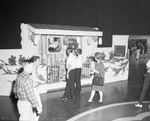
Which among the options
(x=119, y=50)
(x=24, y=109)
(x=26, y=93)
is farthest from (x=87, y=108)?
(x=119, y=50)

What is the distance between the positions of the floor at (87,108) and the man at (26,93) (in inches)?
65.0

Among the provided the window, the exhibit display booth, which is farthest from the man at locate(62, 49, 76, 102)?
the window

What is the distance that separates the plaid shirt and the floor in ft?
6.09

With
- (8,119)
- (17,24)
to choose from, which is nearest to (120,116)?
(8,119)

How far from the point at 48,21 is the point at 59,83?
8.40 feet

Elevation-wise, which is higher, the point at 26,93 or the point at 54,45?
the point at 54,45

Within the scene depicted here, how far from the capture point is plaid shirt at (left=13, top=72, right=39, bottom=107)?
9.55 feet

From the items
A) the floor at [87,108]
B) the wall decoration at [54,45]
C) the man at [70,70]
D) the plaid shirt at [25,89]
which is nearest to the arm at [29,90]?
the plaid shirt at [25,89]

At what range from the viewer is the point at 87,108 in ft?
17.7

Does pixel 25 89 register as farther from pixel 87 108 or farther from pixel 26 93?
pixel 87 108

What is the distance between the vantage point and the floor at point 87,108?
4742mm

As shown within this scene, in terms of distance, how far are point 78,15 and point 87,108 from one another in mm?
3681

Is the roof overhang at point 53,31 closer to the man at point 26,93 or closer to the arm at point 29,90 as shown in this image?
the man at point 26,93

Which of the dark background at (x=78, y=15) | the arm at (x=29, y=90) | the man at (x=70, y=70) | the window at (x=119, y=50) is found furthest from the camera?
the window at (x=119, y=50)
